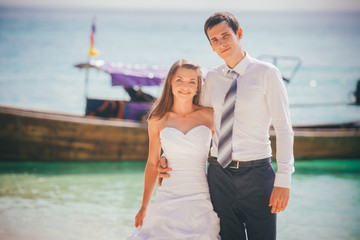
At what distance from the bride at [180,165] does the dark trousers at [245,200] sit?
160mm

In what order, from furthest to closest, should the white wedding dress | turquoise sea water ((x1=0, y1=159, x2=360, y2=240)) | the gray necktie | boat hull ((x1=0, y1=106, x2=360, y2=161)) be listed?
boat hull ((x1=0, y1=106, x2=360, y2=161))
turquoise sea water ((x1=0, y1=159, x2=360, y2=240))
the white wedding dress
the gray necktie

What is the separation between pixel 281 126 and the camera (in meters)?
2.38

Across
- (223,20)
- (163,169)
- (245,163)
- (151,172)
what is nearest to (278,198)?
(245,163)

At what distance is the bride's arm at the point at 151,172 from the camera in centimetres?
293

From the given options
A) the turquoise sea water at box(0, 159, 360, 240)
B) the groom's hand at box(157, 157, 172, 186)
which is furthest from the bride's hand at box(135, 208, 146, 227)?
the turquoise sea water at box(0, 159, 360, 240)

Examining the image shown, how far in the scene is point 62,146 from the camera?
8359 mm

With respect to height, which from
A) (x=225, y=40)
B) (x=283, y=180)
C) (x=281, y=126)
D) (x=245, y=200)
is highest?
(x=225, y=40)

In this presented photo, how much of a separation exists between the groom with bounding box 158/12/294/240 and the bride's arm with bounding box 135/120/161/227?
54 centimetres

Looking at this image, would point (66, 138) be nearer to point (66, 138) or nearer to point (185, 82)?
point (66, 138)

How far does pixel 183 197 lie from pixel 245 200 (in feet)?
1.64

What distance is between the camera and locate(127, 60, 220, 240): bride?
274 cm

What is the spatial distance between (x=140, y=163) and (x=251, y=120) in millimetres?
6397

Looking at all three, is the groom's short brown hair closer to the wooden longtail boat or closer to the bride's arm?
the bride's arm

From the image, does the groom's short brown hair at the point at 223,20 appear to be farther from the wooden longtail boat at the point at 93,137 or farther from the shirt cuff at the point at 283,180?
the wooden longtail boat at the point at 93,137
